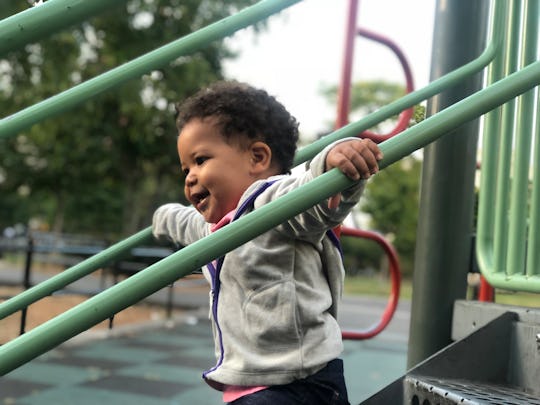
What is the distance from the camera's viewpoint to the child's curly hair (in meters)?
1.43

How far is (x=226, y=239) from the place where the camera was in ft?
3.45

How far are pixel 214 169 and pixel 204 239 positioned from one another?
0.37m

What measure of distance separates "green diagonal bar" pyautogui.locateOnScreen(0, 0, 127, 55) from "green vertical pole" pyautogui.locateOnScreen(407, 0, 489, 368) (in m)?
1.25

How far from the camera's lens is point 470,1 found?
2072 millimetres

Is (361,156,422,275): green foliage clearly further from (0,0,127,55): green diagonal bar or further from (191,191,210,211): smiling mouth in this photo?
(0,0,127,55): green diagonal bar

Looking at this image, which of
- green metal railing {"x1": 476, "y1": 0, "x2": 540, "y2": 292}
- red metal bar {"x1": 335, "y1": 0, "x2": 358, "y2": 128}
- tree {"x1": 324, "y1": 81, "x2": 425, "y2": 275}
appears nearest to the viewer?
green metal railing {"x1": 476, "y1": 0, "x2": 540, "y2": 292}

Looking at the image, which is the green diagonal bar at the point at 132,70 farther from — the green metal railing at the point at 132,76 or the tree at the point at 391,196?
the tree at the point at 391,196

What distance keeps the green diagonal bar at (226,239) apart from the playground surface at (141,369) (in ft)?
10.8

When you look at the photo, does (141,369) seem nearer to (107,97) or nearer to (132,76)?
(132,76)

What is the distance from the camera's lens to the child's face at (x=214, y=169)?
1404 mm

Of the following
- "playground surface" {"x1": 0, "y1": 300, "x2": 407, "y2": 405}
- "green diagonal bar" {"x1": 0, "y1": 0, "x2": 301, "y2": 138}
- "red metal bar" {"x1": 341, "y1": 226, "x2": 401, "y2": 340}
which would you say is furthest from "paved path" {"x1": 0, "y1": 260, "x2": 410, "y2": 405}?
"green diagonal bar" {"x1": 0, "y1": 0, "x2": 301, "y2": 138}

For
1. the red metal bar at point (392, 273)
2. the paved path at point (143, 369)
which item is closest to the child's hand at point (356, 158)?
the red metal bar at point (392, 273)

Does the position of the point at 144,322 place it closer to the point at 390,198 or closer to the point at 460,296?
the point at 390,198

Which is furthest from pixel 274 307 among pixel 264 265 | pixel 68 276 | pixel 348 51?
pixel 348 51
